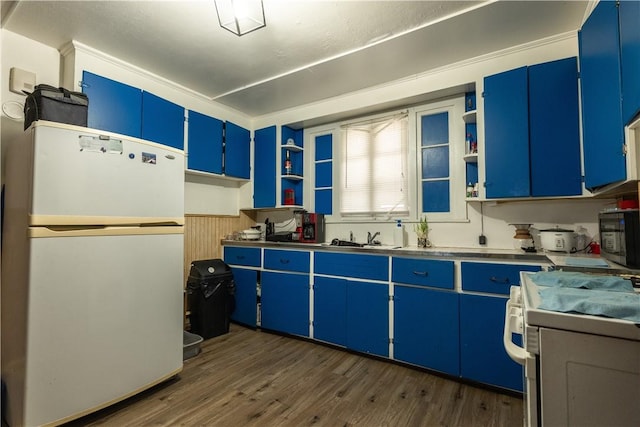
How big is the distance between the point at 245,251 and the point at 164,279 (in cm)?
133

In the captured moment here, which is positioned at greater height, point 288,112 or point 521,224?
point 288,112

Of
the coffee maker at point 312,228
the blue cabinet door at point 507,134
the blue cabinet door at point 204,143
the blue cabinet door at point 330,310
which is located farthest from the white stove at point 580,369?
the blue cabinet door at point 204,143

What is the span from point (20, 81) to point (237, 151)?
6.09 feet

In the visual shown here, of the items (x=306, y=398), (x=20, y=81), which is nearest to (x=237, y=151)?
(x=20, y=81)

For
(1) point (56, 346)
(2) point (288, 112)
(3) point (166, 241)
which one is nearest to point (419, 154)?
(2) point (288, 112)

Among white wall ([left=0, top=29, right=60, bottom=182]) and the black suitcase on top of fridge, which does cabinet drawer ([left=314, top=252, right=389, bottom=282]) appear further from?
white wall ([left=0, top=29, right=60, bottom=182])

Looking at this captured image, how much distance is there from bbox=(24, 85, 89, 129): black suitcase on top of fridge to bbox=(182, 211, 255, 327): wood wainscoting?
1517mm

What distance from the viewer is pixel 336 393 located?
200 cm

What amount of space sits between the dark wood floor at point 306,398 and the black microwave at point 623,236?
107 cm

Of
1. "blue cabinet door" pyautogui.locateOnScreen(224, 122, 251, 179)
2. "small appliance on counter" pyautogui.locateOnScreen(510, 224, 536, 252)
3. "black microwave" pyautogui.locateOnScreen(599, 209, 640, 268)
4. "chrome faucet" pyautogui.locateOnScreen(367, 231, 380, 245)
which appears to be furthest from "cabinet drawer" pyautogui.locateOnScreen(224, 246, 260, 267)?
"black microwave" pyautogui.locateOnScreen(599, 209, 640, 268)

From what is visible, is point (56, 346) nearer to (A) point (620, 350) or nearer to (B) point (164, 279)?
(B) point (164, 279)

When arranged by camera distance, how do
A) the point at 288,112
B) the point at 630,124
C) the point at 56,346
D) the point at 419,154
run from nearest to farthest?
the point at 630,124
the point at 56,346
the point at 419,154
the point at 288,112

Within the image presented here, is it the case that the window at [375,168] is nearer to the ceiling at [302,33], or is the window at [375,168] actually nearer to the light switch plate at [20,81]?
the ceiling at [302,33]

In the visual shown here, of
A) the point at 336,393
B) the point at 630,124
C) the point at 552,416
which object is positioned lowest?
the point at 336,393
